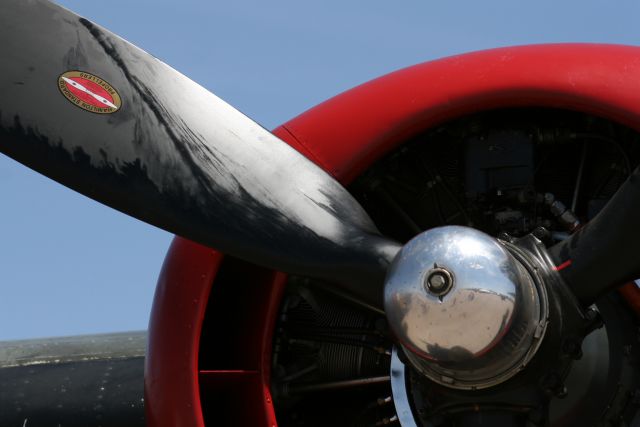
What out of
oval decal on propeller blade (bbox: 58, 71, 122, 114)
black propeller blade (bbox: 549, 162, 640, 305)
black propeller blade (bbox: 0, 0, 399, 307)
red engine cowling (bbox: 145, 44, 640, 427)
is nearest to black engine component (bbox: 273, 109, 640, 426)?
red engine cowling (bbox: 145, 44, 640, 427)

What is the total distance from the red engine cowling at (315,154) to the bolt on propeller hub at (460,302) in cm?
65

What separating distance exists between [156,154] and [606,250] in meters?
1.46

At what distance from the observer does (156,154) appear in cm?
446

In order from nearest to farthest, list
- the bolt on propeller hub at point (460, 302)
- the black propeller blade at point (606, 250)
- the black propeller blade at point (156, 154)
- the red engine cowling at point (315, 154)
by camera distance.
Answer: the bolt on propeller hub at point (460, 302)
the black propeller blade at point (606, 250)
the black propeller blade at point (156, 154)
the red engine cowling at point (315, 154)

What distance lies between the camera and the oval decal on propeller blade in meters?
4.43

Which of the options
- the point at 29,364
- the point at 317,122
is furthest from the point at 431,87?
the point at 29,364

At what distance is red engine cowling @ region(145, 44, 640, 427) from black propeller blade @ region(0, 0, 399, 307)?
285 mm

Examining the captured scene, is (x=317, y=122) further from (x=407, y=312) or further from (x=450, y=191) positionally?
(x=407, y=312)

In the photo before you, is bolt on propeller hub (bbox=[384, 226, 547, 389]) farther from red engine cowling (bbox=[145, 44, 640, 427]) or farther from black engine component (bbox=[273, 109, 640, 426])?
red engine cowling (bbox=[145, 44, 640, 427])

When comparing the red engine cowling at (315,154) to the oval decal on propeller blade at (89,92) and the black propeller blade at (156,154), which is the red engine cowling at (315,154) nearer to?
the black propeller blade at (156,154)

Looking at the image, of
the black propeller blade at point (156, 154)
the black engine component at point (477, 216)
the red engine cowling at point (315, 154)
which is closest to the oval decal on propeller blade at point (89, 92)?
the black propeller blade at point (156, 154)

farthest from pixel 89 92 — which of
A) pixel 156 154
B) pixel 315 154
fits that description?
pixel 315 154

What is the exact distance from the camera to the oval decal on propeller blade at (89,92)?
443 cm

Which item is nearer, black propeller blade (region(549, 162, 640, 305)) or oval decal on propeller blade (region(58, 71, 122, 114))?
black propeller blade (region(549, 162, 640, 305))
